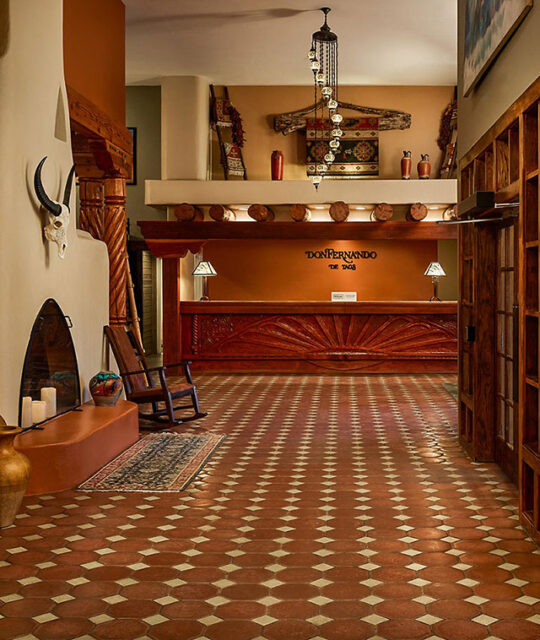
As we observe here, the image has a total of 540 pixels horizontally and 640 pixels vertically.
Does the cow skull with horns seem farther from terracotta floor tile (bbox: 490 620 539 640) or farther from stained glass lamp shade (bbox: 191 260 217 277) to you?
stained glass lamp shade (bbox: 191 260 217 277)

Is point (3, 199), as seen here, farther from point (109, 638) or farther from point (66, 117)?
point (109, 638)

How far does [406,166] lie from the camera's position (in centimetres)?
1366

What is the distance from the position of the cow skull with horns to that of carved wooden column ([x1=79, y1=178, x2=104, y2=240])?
214 centimetres

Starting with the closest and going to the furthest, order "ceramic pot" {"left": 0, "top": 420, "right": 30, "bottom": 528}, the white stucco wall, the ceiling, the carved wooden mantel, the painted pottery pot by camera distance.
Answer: "ceramic pot" {"left": 0, "top": 420, "right": 30, "bottom": 528}, the white stucco wall, the painted pottery pot, the carved wooden mantel, the ceiling

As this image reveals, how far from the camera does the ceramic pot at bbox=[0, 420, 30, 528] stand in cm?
462

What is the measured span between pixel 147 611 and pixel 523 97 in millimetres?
3415

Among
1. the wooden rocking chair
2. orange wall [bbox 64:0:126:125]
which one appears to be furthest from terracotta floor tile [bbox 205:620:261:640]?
orange wall [bbox 64:0:126:125]

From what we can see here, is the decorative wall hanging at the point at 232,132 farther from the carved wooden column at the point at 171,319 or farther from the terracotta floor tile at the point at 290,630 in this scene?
the terracotta floor tile at the point at 290,630

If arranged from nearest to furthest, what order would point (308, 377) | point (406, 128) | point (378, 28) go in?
point (378, 28) → point (308, 377) → point (406, 128)

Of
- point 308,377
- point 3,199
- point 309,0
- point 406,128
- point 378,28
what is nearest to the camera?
point 3,199

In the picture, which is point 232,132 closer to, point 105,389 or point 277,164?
point 277,164

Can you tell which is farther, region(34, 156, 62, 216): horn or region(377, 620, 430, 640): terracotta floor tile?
region(34, 156, 62, 216): horn

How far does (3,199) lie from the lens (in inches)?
216

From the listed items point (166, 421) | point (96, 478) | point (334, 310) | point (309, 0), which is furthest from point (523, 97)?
point (334, 310)
